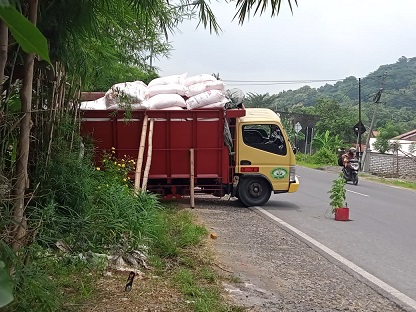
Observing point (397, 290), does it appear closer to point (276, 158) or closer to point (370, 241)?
point (370, 241)

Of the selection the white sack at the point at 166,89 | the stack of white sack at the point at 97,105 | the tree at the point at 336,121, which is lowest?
the stack of white sack at the point at 97,105

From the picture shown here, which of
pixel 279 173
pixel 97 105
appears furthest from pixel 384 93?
pixel 97 105

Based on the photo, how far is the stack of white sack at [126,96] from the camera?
31.5 feet

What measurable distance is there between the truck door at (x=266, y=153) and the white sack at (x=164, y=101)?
1.57 m

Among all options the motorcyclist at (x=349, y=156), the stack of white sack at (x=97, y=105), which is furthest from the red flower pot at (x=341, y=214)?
the motorcyclist at (x=349, y=156)

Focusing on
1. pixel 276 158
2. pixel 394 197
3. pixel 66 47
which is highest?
pixel 66 47

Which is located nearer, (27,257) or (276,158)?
(27,257)

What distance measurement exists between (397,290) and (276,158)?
633cm

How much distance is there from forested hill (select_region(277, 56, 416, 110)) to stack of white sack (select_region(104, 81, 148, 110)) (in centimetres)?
5112

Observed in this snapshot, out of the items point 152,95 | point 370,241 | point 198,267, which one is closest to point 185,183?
point 152,95

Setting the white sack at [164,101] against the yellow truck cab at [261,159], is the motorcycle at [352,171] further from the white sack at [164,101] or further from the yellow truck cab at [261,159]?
the white sack at [164,101]

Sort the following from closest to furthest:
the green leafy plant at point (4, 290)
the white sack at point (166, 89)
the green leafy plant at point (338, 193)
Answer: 1. the green leafy plant at point (4, 290)
2. the green leafy plant at point (338, 193)
3. the white sack at point (166, 89)

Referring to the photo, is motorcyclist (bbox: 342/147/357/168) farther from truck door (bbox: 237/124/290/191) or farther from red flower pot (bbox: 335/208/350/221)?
red flower pot (bbox: 335/208/350/221)

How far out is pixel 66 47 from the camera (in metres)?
4.17
